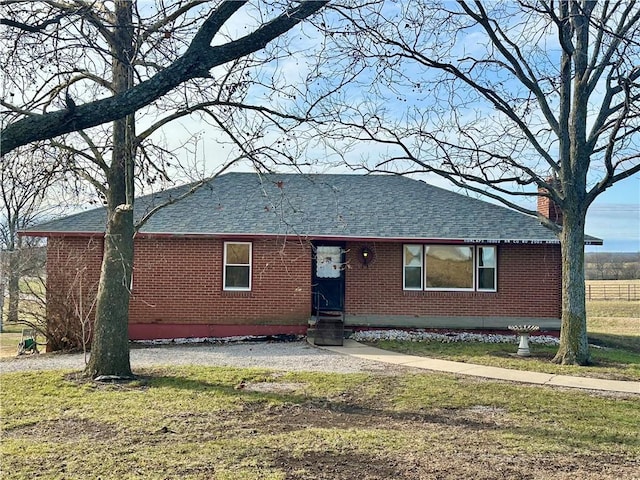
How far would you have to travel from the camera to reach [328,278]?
18844 millimetres

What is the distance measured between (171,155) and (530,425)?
6749mm

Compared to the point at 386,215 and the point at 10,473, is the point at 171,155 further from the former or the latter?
the point at 386,215

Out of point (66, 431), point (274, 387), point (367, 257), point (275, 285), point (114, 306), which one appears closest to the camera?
point (66, 431)

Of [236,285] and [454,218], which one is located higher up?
[454,218]

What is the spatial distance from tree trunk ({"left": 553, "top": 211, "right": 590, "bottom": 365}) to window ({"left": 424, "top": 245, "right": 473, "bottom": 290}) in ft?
15.1

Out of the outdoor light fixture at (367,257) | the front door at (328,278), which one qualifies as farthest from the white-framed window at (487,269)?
the front door at (328,278)

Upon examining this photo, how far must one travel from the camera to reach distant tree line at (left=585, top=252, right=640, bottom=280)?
56.2 metres

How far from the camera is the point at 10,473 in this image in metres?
5.61

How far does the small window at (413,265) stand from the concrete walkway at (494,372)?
3.72 meters

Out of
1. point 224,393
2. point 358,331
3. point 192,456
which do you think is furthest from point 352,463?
point 358,331

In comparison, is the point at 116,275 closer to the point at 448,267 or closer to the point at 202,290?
the point at 202,290

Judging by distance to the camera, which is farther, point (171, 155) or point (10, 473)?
point (171, 155)

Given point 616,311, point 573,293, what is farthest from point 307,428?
point 616,311

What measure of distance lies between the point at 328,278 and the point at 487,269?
486 cm
